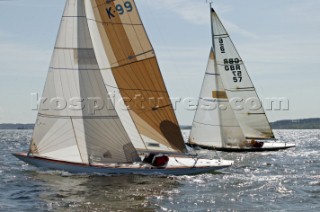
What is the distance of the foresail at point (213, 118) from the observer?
133 feet

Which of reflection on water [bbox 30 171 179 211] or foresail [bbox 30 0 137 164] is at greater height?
foresail [bbox 30 0 137 164]

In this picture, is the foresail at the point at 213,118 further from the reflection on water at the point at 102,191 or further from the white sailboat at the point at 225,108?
the reflection on water at the point at 102,191

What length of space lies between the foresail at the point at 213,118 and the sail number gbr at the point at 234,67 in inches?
102

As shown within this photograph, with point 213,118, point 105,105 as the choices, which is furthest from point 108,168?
point 213,118

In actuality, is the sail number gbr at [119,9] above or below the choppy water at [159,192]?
above

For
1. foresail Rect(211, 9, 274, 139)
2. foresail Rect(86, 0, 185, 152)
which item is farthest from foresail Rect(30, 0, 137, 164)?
foresail Rect(211, 9, 274, 139)

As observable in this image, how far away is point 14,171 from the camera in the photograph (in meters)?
28.0

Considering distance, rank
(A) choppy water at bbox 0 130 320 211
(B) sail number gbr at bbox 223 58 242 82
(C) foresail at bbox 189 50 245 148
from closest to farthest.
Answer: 1. (A) choppy water at bbox 0 130 320 211
2. (C) foresail at bbox 189 50 245 148
3. (B) sail number gbr at bbox 223 58 242 82

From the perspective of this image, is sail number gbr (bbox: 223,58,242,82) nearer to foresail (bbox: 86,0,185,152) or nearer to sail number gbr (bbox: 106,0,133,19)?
foresail (bbox: 86,0,185,152)

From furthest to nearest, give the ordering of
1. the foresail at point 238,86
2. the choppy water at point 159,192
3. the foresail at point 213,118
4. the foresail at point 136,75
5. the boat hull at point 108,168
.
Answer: the foresail at point 238,86 → the foresail at point 213,118 → the foresail at point 136,75 → the boat hull at point 108,168 → the choppy water at point 159,192

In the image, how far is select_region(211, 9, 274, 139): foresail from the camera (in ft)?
143

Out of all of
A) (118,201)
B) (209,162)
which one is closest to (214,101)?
(209,162)

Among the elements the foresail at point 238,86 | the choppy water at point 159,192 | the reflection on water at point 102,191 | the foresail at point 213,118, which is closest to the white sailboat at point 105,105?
the reflection on water at point 102,191

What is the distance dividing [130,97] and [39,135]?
531cm
